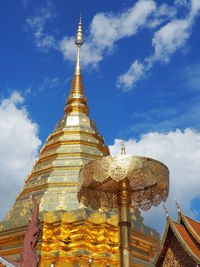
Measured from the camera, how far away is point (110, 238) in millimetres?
16516

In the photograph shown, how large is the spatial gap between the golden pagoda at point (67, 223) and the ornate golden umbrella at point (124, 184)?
6.08 metres

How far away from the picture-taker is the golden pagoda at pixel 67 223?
15.9 meters

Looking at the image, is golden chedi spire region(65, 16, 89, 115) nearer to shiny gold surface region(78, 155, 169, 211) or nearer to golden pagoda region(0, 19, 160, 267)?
golden pagoda region(0, 19, 160, 267)

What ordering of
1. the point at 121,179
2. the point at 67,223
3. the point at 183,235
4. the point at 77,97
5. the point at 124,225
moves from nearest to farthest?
the point at 124,225
the point at 121,179
the point at 183,235
the point at 67,223
the point at 77,97

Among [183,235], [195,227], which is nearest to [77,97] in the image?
[195,227]

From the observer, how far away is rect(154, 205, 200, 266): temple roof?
1087 centimetres

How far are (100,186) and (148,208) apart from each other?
142 centimetres

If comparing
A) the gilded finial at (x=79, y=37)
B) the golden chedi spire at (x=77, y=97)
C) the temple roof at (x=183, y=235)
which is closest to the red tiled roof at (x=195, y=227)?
the temple roof at (x=183, y=235)

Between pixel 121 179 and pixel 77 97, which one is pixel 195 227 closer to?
pixel 121 179

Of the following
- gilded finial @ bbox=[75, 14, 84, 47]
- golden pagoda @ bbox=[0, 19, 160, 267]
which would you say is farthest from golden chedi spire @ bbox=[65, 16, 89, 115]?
golden pagoda @ bbox=[0, 19, 160, 267]

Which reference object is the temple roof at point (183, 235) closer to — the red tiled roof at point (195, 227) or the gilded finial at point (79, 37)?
the red tiled roof at point (195, 227)

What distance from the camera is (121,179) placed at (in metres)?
7.53

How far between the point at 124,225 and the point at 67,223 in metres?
9.49

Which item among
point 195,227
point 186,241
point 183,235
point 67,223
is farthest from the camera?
point 67,223
